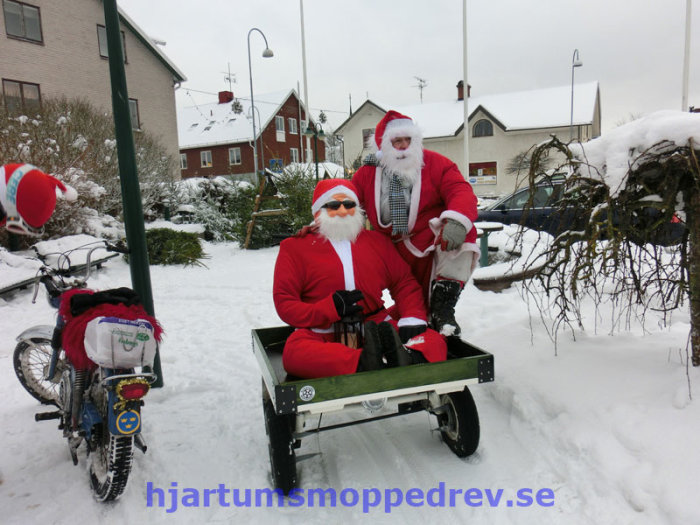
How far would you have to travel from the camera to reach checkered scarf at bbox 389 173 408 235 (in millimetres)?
3193

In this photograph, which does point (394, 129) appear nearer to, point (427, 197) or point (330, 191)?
point (427, 197)

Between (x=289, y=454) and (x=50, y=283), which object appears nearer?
(x=289, y=454)

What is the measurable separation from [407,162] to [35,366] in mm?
2944

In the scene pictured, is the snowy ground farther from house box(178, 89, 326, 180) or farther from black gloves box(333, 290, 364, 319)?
house box(178, 89, 326, 180)

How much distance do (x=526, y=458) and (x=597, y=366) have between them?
813 millimetres

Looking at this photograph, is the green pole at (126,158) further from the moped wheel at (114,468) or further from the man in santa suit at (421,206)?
the man in santa suit at (421,206)

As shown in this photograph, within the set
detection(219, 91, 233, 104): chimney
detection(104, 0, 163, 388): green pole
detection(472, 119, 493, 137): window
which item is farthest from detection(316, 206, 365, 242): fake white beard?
detection(219, 91, 233, 104): chimney

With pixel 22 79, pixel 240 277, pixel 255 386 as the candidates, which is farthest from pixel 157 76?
pixel 255 386

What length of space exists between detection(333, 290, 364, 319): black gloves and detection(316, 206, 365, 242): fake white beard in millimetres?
434

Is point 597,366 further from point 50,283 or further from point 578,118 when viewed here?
point 578,118

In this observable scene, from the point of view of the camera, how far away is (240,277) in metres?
Result: 8.22

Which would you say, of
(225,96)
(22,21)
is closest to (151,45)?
(22,21)

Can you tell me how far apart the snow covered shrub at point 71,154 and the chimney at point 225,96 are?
28274 millimetres

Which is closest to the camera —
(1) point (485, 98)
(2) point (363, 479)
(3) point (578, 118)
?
(2) point (363, 479)
